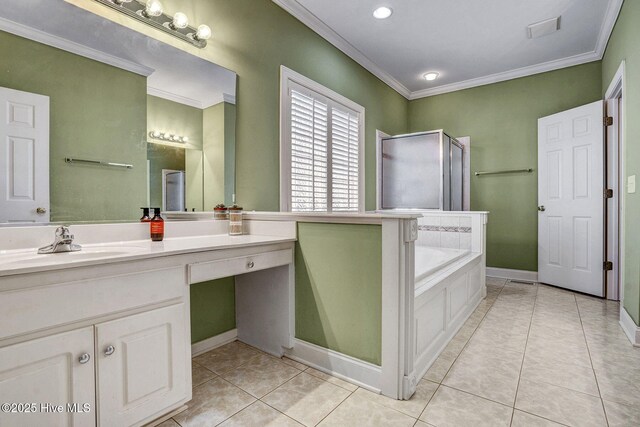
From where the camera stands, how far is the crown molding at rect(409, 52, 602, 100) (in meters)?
3.63

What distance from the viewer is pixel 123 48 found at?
1.71 metres

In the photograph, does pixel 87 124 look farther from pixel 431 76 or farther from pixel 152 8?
pixel 431 76

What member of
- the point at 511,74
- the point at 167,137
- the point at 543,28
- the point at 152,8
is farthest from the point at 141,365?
the point at 511,74

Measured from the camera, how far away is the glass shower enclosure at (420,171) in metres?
3.74

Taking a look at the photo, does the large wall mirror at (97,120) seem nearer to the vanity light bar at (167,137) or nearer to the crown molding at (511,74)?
the vanity light bar at (167,137)

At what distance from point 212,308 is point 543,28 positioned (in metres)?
3.83

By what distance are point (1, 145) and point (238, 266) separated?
43.8 inches

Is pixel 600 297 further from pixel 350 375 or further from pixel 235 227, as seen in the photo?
pixel 235 227

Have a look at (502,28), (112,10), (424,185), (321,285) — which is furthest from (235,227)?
(502,28)

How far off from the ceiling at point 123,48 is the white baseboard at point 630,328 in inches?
123

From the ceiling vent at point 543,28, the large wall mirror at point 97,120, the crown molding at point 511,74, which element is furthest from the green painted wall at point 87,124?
the crown molding at point 511,74

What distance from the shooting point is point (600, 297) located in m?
3.21

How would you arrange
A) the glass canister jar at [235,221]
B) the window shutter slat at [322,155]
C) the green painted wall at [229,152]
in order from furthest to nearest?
the window shutter slat at [322,155], the green painted wall at [229,152], the glass canister jar at [235,221]

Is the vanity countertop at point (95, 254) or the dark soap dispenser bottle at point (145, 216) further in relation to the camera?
the dark soap dispenser bottle at point (145, 216)
